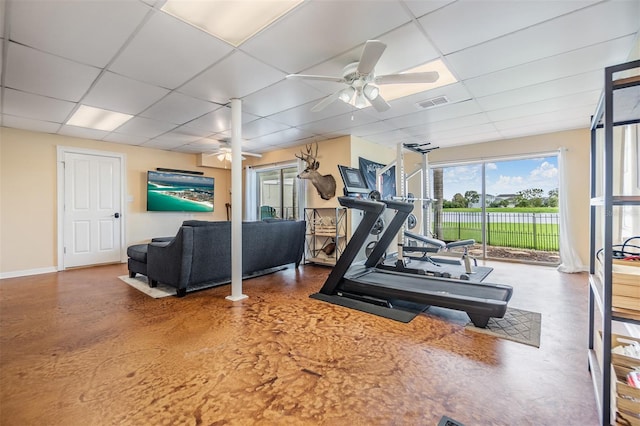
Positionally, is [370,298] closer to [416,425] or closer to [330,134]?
[416,425]

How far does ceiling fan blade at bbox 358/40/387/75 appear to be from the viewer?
6.48ft

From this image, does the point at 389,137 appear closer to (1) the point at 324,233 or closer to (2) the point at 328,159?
(2) the point at 328,159

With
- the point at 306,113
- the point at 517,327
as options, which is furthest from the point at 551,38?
the point at 306,113

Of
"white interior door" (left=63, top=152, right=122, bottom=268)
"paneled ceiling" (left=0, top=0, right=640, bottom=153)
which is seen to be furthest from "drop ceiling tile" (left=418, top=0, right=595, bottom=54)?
"white interior door" (left=63, top=152, right=122, bottom=268)

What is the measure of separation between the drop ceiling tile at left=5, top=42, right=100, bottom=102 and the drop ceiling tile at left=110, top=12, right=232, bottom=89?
0.42 meters

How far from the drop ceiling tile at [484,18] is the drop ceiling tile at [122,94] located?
9.82 ft

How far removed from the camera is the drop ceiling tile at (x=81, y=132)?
4.75 metres

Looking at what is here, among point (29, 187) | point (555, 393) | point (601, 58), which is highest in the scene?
point (601, 58)

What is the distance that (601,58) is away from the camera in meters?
2.56

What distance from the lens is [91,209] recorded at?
5457 mm

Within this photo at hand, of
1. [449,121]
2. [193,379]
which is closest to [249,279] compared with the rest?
[193,379]

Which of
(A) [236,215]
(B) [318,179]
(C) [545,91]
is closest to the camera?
(C) [545,91]

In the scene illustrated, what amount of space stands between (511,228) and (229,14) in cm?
641

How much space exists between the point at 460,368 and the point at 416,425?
0.69m
